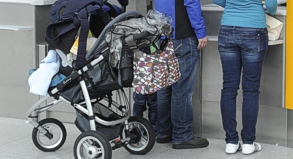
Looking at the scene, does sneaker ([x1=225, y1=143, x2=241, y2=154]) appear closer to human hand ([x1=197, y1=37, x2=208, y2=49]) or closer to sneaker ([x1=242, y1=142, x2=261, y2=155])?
sneaker ([x1=242, y1=142, x2=261, y2=155])

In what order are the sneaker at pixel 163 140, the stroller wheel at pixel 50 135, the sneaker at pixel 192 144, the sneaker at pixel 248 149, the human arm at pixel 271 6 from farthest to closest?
the sneaker at pixel 163 140 → the sneaker at pixel 192 144 → the stroller wheel at pixel 50 135 → the sneaker at pixel 248 149 → the human arm at pixel 271 6

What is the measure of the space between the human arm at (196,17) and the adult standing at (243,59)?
0.17 meters

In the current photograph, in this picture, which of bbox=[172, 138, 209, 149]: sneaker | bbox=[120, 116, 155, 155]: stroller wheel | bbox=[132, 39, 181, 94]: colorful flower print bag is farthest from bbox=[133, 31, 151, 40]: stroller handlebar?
bbox=[172, 138, 209, 149]: sneaker

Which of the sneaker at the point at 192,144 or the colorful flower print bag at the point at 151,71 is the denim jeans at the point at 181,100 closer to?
the sneaker at the point at 192,144

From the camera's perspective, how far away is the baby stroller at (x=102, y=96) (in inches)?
216

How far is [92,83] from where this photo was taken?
5.64 metres

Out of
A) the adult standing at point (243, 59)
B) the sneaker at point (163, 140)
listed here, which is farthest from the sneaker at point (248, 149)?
the sneaker at point (163, 140)

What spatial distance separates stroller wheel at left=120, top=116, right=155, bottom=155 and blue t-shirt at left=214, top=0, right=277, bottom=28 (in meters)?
1.15

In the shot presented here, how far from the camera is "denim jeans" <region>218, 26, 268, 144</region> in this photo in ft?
19.1

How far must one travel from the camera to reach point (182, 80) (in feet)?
20.2

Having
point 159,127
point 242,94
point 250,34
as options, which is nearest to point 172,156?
point 159,127

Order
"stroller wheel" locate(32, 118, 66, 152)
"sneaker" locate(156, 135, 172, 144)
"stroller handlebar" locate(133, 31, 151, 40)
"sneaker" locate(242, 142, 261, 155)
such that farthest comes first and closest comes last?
"sneaker" locate(156, 135, 172, 144)
"stroller wheel" locate(32, 118, 66, 152)
"sneaker" locate(242, 142, 261, 155)
"stroller handlebar" locate(133, 31, 151, 40)

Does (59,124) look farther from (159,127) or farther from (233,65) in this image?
(233,65)

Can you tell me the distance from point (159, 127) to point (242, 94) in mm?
875
